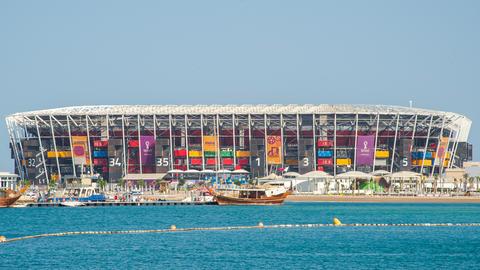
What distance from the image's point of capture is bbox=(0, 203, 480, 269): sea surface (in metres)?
76.5

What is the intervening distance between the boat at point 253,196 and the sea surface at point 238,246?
3330 centimetres

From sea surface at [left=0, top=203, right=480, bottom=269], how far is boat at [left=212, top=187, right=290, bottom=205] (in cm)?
3330

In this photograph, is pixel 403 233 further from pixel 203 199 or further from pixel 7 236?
pixel 203 199

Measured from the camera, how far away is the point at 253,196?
557 feet

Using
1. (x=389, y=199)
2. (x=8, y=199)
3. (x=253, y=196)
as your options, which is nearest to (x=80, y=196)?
(x=8, y=199)

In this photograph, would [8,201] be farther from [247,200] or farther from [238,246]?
[238,246]

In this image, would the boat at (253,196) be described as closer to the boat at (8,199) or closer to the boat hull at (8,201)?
the boat at (8,199)

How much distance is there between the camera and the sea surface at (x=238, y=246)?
7650 cm

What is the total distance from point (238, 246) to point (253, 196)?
3148 inches

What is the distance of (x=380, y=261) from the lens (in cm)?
7850

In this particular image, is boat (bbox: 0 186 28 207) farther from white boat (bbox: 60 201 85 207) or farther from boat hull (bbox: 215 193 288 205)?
boat hull (bbox: 215 193 288 205)

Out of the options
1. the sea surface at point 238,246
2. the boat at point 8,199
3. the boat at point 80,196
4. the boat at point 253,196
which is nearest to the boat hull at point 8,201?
the boat at point 8,199

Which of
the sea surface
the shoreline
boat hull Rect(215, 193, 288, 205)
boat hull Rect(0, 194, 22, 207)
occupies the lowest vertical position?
the shoreline

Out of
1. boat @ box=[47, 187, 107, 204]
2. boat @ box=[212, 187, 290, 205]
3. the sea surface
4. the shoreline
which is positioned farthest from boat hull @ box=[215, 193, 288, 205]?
the sea surface
